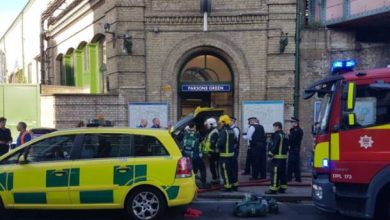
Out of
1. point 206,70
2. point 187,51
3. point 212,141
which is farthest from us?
point 206,70

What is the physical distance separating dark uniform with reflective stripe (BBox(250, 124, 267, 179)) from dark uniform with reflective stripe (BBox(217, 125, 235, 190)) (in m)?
1.78

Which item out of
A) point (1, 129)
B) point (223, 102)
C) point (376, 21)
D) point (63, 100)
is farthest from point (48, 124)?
point (376, 21)

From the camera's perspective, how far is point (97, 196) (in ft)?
25.6

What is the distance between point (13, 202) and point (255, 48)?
8867 millimetres

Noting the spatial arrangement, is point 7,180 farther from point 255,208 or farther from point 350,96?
point 350,96

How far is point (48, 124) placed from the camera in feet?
49.9

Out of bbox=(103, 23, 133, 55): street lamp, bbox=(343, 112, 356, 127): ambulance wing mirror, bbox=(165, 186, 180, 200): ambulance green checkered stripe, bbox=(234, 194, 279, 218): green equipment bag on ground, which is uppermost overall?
bbox=(103, 23, 133, 55): street lamp

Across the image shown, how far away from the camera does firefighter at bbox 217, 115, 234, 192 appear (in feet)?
34.2

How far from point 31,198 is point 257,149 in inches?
242

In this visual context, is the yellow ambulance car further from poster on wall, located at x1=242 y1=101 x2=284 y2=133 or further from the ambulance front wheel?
poster on wall, located at x1=242 y1=101 x2=284 y2=133

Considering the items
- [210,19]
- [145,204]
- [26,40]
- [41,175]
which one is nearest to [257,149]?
[210,19]

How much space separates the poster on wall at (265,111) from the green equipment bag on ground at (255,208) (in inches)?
224

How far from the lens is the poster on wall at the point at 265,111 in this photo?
1421 centimetres

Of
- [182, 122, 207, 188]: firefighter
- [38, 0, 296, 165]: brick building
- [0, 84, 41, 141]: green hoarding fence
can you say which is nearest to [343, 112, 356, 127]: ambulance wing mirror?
[182, 122, 207, 188]: firefighter
